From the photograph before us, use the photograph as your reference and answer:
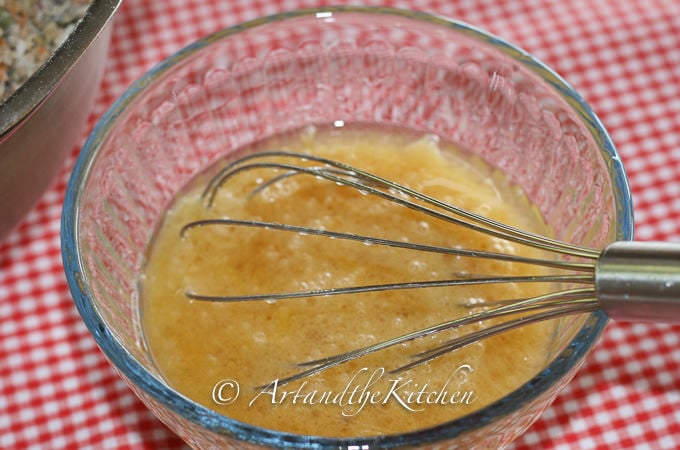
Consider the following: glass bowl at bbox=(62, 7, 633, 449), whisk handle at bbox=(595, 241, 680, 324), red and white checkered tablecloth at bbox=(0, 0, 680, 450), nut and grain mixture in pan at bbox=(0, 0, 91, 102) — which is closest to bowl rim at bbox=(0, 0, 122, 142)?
glass bowl at bbox=(62, 7, 633, 449)

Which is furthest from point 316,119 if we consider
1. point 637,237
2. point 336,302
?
point 637,237

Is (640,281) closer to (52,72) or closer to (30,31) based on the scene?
(52,72)

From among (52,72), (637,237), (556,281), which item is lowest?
(637,237)

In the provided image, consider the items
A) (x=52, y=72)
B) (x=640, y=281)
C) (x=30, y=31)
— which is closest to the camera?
(x=640, y=281)

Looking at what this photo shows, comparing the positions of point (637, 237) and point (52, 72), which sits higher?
point (52, 72)

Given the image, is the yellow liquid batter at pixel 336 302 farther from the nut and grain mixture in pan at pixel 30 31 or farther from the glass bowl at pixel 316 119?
the nut and grain mixture in pan at pixel 30 31

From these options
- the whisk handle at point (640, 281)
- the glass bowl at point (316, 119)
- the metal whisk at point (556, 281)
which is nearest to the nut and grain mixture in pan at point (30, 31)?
the glass bowl at point (316, 119)

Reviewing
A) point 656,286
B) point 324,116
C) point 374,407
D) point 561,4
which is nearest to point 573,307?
point 656,286

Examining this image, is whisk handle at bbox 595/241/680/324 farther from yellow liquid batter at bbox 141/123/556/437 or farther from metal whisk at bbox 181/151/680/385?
yellow liquid batter at bbox 141/123/556/437
